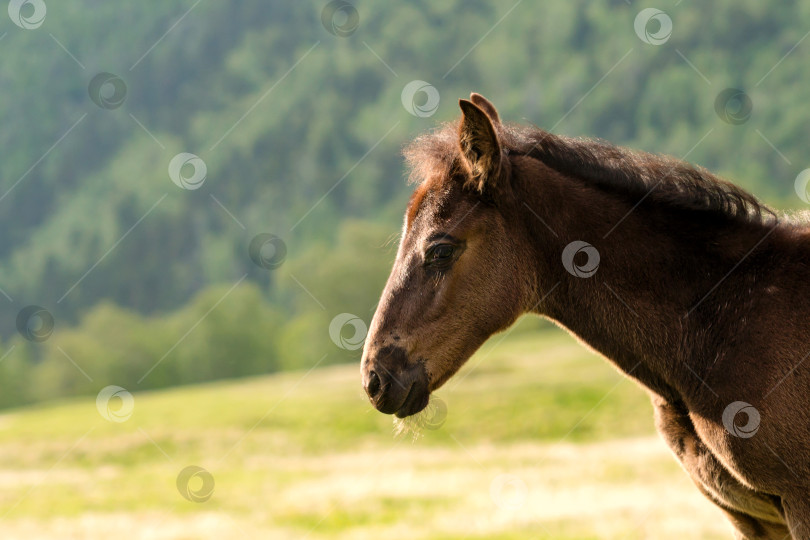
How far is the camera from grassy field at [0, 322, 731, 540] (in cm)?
1290

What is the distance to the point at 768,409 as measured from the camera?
15.0 ft

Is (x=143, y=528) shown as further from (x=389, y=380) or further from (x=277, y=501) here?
(x=389, y=380)

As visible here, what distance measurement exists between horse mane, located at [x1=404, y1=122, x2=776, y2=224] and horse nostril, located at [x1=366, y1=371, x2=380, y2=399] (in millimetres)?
1329

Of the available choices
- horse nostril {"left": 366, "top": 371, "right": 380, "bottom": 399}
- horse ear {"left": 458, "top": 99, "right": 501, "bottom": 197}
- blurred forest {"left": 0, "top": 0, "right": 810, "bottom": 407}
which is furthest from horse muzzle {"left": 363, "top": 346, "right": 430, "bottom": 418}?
blurred forest {"left": 0, "top": 0, "right": 810, "bottom": 407}

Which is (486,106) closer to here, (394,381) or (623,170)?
(623,170)

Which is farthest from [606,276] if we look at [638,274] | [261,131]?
[261,131]

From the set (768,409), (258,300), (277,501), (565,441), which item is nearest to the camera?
(768,409)

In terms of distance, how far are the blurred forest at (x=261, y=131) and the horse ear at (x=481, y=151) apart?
241 ft

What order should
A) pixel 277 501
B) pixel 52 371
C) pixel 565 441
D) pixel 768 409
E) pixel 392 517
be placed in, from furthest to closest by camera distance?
1. pixel 52 371
2. pixel 565 441
3. pixel 277 501
4. pixel 392 517
5. pixel 768 409

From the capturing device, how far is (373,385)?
190 inches

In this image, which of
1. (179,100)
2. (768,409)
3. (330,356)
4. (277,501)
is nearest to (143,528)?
(277,501)

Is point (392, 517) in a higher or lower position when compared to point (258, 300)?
higher

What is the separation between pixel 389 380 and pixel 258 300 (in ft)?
276

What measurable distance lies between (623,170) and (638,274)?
696 mm
